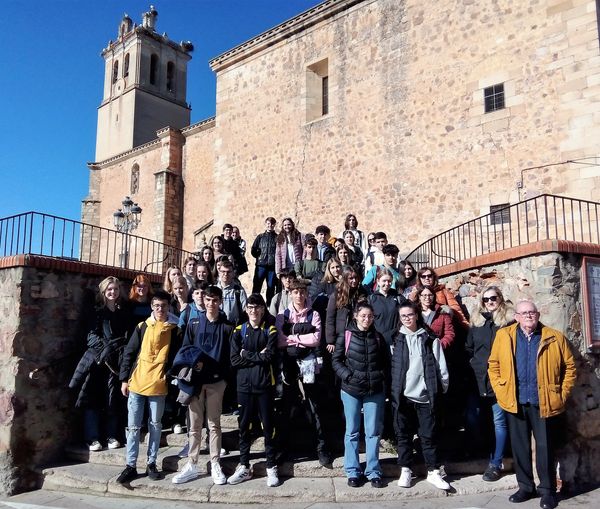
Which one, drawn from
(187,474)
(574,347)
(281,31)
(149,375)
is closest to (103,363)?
(149,375)

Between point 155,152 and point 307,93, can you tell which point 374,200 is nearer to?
point 307,93

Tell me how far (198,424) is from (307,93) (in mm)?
11280

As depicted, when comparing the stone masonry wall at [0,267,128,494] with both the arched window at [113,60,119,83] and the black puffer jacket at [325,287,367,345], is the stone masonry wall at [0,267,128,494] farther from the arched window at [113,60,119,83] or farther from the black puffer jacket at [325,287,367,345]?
the arched window at [113,60,119,83]

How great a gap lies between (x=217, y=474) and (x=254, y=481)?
1.24 feet

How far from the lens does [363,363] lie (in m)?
5.16

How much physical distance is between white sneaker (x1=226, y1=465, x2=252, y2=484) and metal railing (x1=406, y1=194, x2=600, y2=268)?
549 centimetres

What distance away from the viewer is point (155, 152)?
82.7ft

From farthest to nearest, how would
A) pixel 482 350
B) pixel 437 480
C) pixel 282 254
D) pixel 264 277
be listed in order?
1. pixel 264 277
2. pixel 282 254
3. pixel 482 350
4. pixel 437 480

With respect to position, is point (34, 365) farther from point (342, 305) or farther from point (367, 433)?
point (367, 433)

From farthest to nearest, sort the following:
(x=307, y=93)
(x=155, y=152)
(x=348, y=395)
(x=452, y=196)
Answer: (x=155, y=152) < (x=307, y=93) < (x=452, y=196) < (x=348, y=395)

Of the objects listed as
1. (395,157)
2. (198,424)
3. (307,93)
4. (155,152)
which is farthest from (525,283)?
(155,152)

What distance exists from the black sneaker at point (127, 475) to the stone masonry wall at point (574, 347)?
439cm

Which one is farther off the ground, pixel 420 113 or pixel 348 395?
pixel 420 113

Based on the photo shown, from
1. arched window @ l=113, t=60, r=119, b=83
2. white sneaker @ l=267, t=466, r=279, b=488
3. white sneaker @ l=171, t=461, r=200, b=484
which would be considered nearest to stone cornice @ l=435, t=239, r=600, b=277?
white sneaker @ l=267, t=466, r=279, b=488
